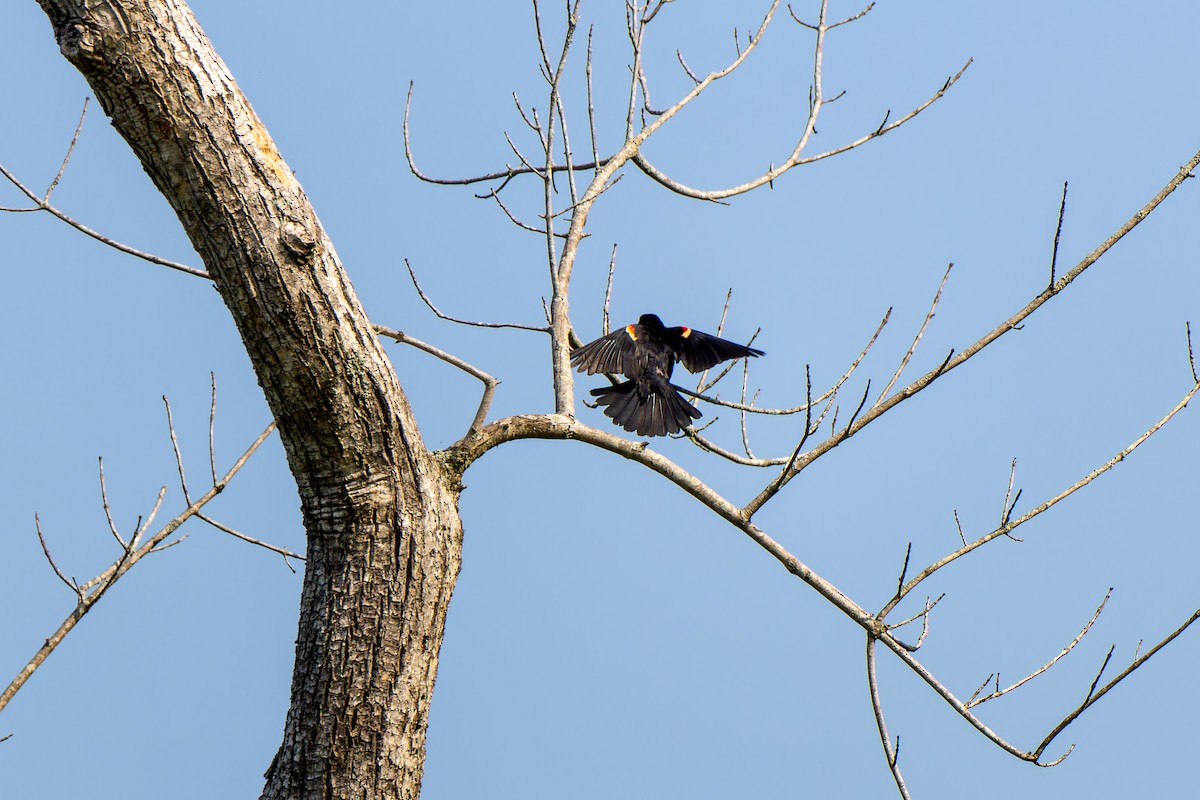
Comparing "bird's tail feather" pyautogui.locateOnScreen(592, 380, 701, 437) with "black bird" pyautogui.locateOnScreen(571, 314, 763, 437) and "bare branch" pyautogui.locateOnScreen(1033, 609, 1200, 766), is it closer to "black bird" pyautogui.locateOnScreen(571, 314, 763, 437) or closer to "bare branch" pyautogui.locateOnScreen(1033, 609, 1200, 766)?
"black bird" pyautogui.locateOnScreen(571, 314, 763, 437)

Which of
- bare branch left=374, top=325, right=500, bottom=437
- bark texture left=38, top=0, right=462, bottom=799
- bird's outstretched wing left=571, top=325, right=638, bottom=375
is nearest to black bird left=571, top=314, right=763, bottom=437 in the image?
bird's outstretched wing left=571, top=325, right=638, bottom=375

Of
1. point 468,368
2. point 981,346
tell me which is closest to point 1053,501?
point 981,346

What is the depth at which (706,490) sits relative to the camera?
2.63 metres

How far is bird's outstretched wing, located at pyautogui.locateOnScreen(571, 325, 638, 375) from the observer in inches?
142

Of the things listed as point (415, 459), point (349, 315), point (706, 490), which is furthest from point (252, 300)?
point (706, 490)

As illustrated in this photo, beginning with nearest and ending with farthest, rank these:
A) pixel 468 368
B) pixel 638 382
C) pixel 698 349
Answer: pixel 468 368 < pixel 638 382 < pixel 698 349

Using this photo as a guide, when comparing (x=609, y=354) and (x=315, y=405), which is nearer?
(x=315, y=405)

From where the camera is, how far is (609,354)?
3.83 m

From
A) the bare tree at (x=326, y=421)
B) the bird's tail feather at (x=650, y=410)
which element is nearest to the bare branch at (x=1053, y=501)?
the bare tree at (x=326, y=421)

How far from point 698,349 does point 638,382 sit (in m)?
0.82

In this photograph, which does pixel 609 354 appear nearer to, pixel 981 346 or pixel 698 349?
pixel 698 349

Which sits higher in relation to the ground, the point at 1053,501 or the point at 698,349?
the point at 698,349

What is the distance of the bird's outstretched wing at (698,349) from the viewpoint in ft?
15.3

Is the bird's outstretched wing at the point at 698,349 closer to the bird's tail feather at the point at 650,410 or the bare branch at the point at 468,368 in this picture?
the bird's tail feather at the point at 650,410
